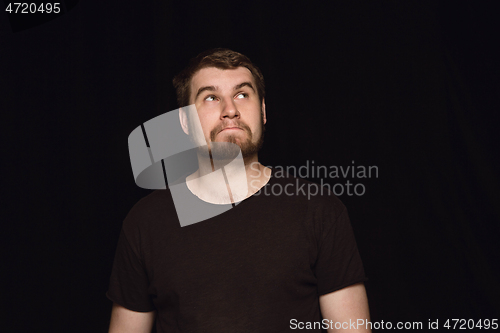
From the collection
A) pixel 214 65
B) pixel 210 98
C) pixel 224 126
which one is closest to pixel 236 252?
pixel 224 126

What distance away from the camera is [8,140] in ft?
5.26

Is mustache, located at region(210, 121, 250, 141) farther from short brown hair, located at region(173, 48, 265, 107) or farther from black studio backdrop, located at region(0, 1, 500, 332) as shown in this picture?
black studio backdrop, located at region(0, 1, 500, 332)

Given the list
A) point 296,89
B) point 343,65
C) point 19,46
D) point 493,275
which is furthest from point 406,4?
point 19,46

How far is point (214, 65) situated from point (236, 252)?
586 mm

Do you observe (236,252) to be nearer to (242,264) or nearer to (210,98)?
(242,264)

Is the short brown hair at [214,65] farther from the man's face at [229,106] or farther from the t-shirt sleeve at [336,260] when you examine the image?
the t-shirt sleeve at [336,260]

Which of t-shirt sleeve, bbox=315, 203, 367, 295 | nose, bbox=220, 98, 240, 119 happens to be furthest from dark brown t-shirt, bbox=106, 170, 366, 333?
nose, bbox=220, 98, 240, 119

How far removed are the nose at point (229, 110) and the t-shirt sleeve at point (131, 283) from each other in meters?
0.45

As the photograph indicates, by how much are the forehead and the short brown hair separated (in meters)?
0.02

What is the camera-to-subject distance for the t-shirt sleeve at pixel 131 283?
1.27m

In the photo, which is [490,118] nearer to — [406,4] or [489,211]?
[489,211]

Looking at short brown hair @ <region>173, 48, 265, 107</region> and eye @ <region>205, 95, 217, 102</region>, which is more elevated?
short brown hair @ <region>173, 48, 265, 107</region>

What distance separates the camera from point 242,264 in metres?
1.19

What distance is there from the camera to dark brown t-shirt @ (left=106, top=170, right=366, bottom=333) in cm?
117
